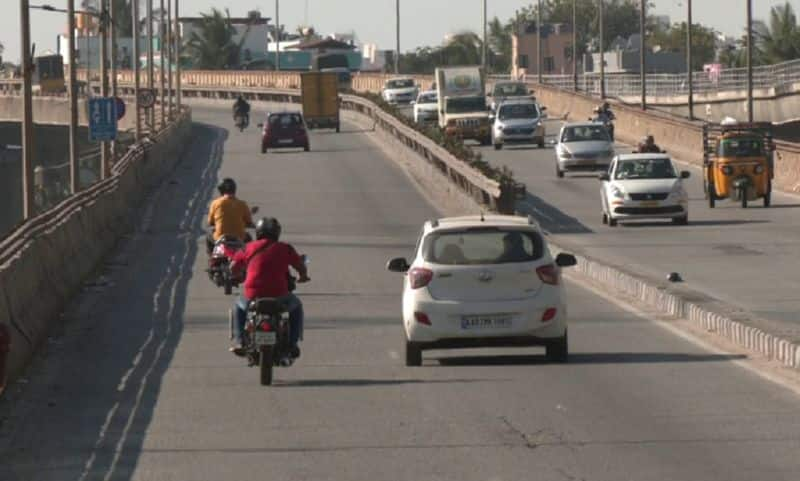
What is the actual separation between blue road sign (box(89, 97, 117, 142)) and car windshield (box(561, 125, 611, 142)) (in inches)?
590

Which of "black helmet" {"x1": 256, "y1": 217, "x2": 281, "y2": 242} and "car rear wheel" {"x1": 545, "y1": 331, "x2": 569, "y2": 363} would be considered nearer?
"black helmet" {"x1": 256, "y1": 217, "x2": 281, "y2": 242}

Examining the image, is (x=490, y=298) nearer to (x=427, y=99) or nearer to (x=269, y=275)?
(x=269, y=275)

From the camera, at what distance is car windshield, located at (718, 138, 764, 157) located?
50.1 m

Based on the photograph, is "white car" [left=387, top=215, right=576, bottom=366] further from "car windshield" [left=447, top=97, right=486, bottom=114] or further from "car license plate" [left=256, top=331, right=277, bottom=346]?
"car windshield" [left=447, top=97, right=486, bottom=114]

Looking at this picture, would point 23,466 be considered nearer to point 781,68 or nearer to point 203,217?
point 203,217

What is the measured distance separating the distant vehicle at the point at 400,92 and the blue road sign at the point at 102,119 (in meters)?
64.6

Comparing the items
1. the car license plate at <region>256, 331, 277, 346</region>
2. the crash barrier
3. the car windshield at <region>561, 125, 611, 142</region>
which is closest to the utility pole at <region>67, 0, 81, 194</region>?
the crash barrier

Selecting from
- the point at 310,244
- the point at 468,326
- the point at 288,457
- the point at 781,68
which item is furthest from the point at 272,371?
the point at 781,68

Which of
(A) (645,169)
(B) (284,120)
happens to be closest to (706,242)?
(A) (645,169)

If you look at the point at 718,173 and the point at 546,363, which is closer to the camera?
the point at 546,363

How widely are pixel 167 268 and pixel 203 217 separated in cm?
1355

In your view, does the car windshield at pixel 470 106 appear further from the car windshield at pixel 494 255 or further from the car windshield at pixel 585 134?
the car windshield at pixel 494 255

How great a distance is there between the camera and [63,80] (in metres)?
152

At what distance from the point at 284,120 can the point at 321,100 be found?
1662 cm
